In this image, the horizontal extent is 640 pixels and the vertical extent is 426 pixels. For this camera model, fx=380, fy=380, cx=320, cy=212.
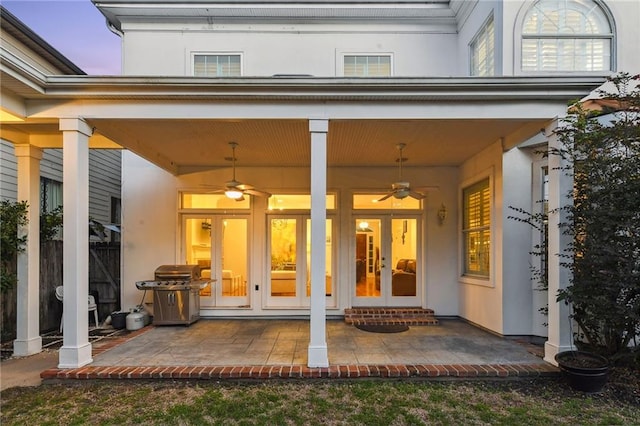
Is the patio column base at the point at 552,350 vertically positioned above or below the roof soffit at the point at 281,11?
below

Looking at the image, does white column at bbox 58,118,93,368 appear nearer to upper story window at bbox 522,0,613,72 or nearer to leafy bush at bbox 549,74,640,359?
leafy bush at bbox 549,74,640,359

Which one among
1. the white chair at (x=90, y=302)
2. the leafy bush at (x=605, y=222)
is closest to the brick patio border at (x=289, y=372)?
the leafy bush at (x=605, y=222)

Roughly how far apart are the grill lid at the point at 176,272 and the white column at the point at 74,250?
220 cm

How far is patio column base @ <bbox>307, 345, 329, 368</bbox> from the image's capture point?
13.6 ft

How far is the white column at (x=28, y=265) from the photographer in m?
5.02

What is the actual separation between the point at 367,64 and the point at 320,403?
617 centimetres

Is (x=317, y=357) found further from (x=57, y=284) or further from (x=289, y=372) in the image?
(x=57, y=284)

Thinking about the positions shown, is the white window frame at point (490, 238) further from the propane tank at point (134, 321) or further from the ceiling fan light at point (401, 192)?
the propane tank at point (134, 321)

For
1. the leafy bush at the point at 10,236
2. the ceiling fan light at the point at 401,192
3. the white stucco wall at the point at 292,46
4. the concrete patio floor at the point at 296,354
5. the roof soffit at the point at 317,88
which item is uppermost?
the white stucco wall at the point at 292,46

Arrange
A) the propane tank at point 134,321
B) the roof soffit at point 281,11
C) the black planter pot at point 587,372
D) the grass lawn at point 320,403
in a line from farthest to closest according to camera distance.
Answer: the roof soffit at point 281,11 → the propane tank at point 134,321 → the black planter pot at point 587,372 → the grass lawn at point 320,403

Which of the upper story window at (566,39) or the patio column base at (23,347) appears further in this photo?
the upper story window at (566,39)

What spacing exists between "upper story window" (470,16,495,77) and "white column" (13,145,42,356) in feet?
22.5

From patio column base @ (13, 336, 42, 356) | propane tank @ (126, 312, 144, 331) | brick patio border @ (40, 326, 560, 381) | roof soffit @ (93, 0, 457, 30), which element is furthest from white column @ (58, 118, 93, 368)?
roof soffit @ (93, 0, 457, 30)

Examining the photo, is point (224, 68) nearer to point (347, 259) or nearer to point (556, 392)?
point (347, 259)
